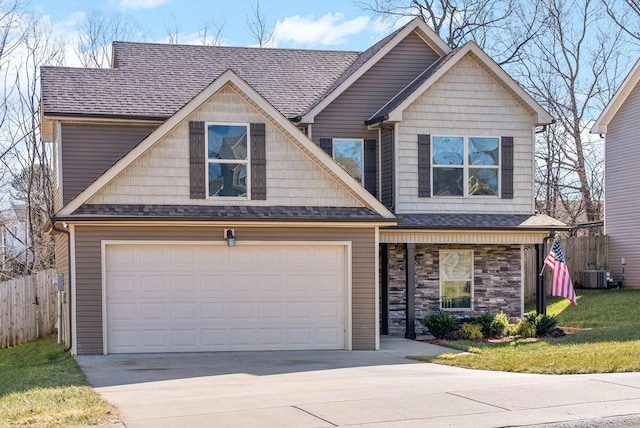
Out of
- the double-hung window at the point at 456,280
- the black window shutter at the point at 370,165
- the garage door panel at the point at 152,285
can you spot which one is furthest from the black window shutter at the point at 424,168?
the garage door panel at the point at 152,285

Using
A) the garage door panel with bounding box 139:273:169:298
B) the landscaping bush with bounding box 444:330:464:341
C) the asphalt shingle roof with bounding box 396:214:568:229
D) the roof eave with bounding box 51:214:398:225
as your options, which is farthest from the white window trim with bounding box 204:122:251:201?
the landscaping bush with bounding box 444:330:464:341

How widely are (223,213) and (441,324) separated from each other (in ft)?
20.4

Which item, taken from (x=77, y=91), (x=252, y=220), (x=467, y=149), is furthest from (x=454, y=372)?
(x=77, y=91)

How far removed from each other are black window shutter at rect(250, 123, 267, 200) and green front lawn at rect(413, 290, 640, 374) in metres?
4.89

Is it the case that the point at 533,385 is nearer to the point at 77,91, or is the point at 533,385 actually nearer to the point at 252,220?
the point at 252,220

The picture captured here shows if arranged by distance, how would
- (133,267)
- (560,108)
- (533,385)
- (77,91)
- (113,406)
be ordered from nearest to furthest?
(113,406) < (533,385) < (133,267) < (77,91) < (560,108)

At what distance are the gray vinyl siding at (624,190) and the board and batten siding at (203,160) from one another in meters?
15.3

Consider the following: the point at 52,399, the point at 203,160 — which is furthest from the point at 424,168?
the point at 52,399

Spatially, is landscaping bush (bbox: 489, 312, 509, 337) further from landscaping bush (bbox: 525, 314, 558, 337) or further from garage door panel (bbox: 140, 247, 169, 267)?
garage door panel (bbox: 140, 247, 169, 267)

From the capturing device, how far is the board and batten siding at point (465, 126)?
878 inches

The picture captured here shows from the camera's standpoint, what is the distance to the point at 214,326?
18484 mm

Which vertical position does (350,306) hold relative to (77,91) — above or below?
below

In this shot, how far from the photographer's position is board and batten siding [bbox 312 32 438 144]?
Answer: 23078mm

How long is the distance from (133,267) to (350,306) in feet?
15.1
